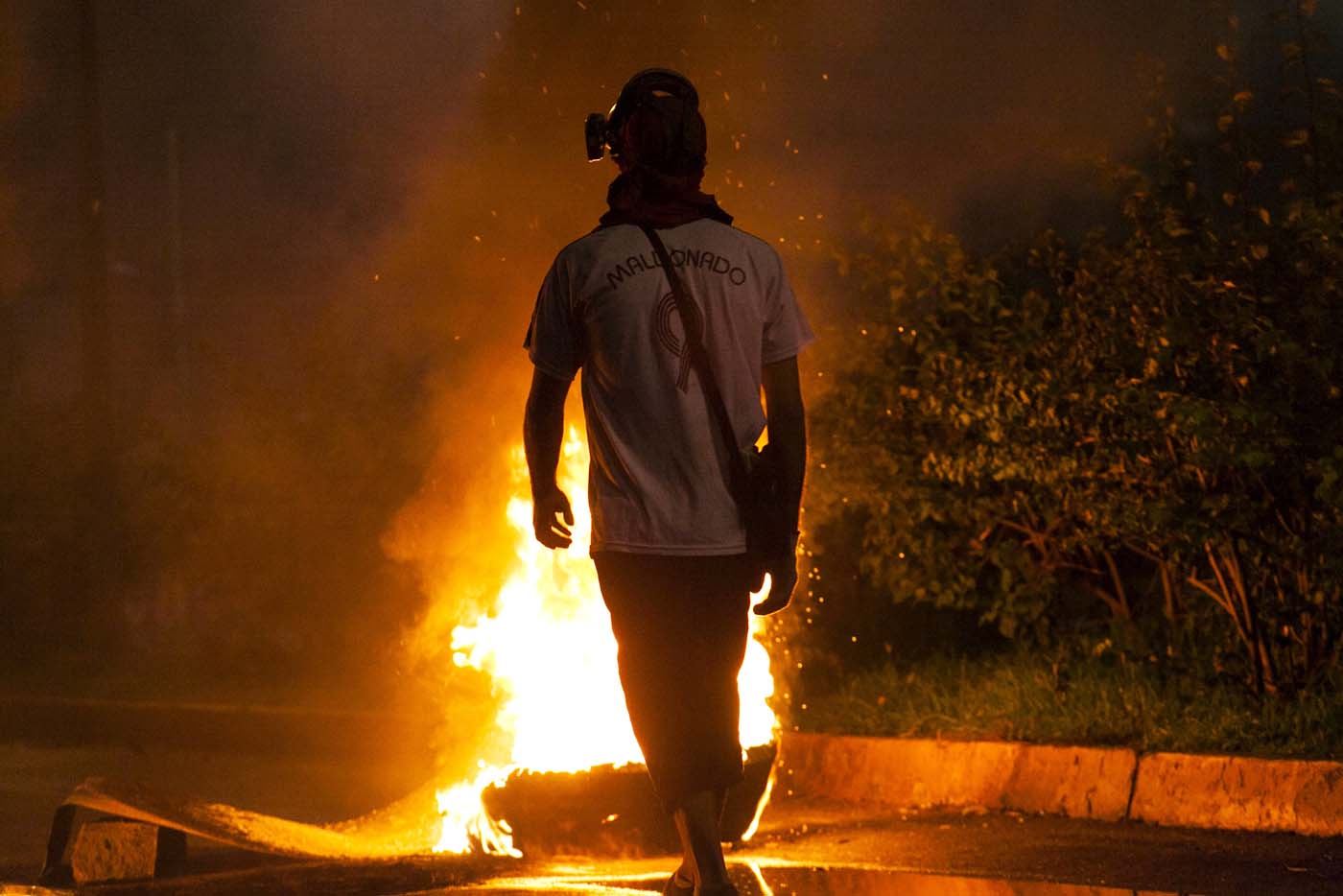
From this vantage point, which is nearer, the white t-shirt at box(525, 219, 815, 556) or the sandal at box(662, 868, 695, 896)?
the white t-shirt at box(525, 219, 815, 556)

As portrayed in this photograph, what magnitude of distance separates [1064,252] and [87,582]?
9.43 metres

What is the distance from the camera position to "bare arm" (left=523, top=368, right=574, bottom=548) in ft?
14.0

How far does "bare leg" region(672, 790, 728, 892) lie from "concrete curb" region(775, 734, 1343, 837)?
249 cm

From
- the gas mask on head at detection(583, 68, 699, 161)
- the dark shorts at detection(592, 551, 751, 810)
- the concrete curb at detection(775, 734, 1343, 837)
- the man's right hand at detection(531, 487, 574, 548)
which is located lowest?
the concrete curb at detection(775, 734, 1343, 837)

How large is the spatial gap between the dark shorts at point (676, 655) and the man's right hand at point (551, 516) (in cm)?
12

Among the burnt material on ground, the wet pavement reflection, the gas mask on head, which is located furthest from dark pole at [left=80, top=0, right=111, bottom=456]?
the gas mask on head

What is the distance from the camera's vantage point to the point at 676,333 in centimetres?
417

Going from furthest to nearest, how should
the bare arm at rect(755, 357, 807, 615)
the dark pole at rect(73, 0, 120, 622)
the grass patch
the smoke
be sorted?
the dark pole at rect(73, 0, 120, 622) < the smoke < the grass patch < the bare arm at rect(755, 357, 807, 615)

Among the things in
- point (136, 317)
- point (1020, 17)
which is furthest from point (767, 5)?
point (136, 317)

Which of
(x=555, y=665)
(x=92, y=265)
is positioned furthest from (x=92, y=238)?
(x=555, y=665)

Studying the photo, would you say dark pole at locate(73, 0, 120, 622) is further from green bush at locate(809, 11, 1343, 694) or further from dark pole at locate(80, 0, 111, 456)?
green bush at locate(809, 11, 1343, 694)

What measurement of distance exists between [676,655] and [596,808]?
5.13 feet

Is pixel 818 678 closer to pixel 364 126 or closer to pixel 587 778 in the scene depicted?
pixel 587 778

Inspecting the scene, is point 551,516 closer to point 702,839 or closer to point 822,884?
point 702,839
